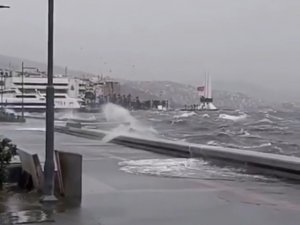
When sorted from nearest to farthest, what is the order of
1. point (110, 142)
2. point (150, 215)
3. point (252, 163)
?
1. point (150, 215)
2. point (252, 163)
3. point (110, 142)

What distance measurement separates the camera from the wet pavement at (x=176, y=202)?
1062 centimetres

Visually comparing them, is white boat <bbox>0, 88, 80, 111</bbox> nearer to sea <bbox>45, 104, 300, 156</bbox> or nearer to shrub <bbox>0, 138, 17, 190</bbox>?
sea <bbox>45, 104, 300, 156</bbox>

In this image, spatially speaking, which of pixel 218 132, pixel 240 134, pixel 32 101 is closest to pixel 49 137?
pixel 240 134

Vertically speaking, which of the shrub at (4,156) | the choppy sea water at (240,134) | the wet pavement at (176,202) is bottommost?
the choppy sea water at (240,134)

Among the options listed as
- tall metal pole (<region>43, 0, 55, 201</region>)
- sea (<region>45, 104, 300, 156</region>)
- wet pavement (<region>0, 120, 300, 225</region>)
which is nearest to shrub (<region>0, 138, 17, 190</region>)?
wet pavement (<region>0, 120, 300, 225</region>)

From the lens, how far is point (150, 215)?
10961mm

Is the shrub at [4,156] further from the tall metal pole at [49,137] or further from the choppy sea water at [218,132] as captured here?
the choppy sea water at [218,132]

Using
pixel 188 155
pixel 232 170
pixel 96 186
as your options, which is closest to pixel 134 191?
pixel 96 186

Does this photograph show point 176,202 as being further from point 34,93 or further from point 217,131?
point 34,93

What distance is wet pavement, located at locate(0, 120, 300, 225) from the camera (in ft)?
34.8

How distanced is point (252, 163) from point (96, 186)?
16.6 feet

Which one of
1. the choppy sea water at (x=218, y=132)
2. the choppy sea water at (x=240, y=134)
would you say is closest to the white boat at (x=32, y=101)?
the choppy sea water at (x=240, y=134)

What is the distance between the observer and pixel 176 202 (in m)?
12.4

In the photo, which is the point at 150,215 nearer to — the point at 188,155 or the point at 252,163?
the point at 252,163
